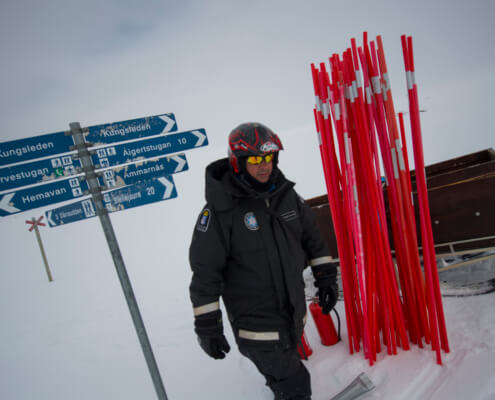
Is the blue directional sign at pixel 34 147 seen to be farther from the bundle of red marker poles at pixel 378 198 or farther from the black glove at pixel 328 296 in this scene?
the black glove at pixel 328 296

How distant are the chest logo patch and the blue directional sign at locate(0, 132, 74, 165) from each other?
1213 mm

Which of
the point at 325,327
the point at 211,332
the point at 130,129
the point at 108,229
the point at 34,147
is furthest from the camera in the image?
the point at 325,327

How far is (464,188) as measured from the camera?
8.59 ft

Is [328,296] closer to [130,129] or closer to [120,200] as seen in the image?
[120,200]

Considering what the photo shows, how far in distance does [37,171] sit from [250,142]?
133cm

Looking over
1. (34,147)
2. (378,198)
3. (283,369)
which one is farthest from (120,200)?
(378,198)

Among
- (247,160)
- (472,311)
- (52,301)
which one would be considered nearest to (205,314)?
(247,160)

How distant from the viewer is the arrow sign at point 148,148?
77.5 inches

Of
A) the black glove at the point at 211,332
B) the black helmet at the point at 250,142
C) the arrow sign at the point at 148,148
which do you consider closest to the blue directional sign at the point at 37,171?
the arrow sign at the point at 148,148

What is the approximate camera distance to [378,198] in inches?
86.6

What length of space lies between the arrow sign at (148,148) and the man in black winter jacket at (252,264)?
0.45 meters

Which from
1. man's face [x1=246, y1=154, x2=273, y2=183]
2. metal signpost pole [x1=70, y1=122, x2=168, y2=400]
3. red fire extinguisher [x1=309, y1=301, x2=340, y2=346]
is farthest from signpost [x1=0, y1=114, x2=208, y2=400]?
red fire extinguisher [x1=309, y1=301, x2=340, y2=346]

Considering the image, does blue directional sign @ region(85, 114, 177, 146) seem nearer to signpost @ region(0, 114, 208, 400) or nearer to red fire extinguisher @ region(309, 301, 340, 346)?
signpost @ region(0, 114, 208, 400)

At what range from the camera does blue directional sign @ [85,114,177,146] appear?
75.2 inches
